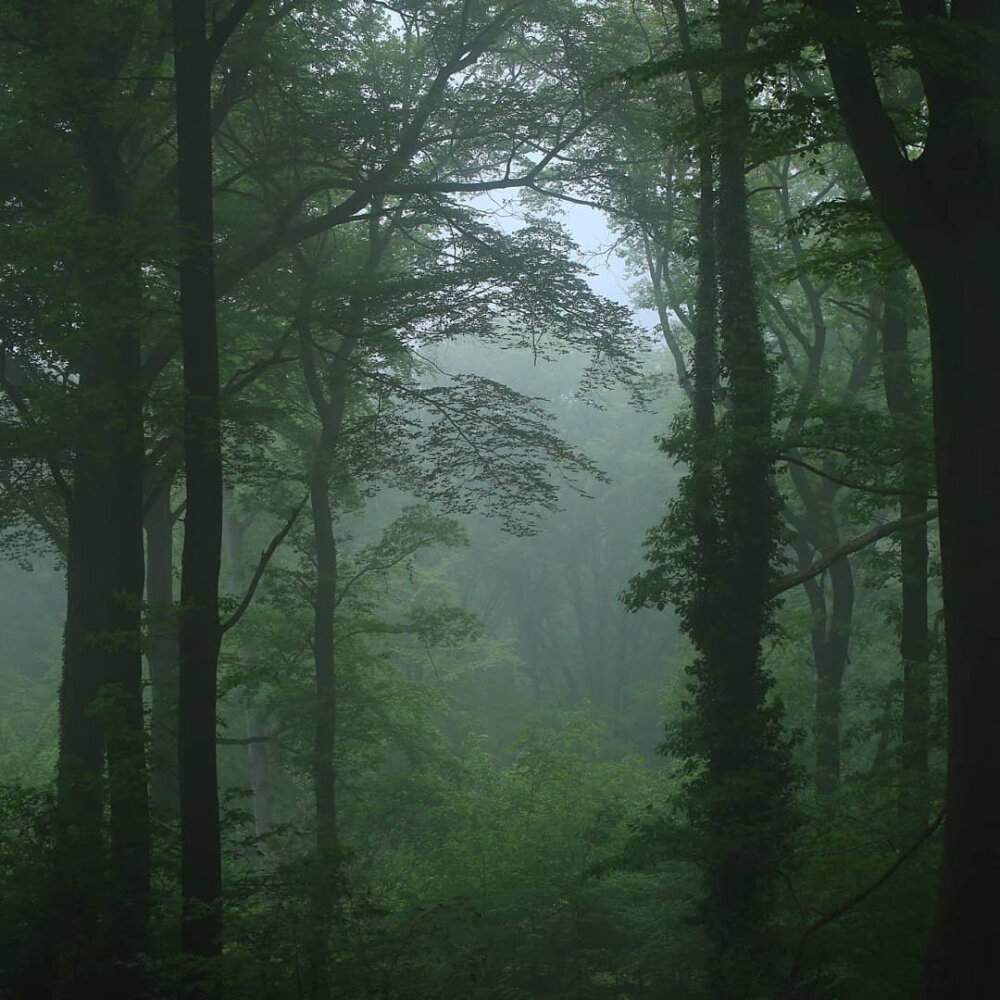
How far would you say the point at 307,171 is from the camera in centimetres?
1447

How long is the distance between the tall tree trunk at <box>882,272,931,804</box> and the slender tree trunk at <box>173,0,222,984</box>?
246 inches

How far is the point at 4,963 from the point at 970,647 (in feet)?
18.2

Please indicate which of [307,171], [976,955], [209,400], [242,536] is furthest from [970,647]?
[242,536]

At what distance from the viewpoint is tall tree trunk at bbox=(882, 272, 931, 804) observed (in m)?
10.5

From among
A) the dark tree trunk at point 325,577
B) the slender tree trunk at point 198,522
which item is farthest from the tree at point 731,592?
the dark tree trunk at point 325,577

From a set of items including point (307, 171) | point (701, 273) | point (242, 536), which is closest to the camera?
point (701, 273)

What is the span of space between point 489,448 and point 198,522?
7547 millimetres

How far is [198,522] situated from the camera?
7340 mm

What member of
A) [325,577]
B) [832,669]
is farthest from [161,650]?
[832,669]

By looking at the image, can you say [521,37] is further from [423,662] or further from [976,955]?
[423,662]

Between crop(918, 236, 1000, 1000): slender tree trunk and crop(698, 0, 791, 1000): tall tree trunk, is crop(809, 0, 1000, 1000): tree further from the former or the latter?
crop(698, 0, 791, 1000): tall tree trunk

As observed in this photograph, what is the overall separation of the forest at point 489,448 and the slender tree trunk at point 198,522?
32 mm

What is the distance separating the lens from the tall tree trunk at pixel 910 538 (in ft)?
34.5

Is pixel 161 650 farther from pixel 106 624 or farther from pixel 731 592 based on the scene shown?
pixel 731 592
